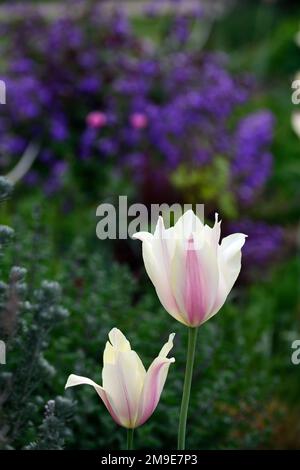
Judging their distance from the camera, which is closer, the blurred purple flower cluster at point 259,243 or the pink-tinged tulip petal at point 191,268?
the pink-tinged tulip petal at point 191,268

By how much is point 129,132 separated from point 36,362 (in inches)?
112

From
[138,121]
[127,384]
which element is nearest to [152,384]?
[127,384]

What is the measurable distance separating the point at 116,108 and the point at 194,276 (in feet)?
10.1

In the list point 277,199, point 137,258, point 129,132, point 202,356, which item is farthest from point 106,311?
point 277,199

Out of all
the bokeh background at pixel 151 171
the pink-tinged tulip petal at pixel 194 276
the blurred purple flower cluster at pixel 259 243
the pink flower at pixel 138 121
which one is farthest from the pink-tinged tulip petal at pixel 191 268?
the pink flower at pixel 138 121

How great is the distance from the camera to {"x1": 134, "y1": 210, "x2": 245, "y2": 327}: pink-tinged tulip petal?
118cm

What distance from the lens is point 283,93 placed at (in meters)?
6.45

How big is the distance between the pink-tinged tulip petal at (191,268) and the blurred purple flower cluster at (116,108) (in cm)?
275

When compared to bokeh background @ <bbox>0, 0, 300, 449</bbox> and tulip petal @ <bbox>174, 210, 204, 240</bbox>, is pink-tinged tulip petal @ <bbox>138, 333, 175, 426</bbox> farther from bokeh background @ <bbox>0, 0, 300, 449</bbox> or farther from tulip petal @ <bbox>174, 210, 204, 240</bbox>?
bokeh background @ <bbox>0, 0, 300, 449</bbox>

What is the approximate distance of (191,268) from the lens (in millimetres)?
1181

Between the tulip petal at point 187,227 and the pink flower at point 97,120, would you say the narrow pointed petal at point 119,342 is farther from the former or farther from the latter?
the pink flower at point 97,120

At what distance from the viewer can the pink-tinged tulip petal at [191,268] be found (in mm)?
1185

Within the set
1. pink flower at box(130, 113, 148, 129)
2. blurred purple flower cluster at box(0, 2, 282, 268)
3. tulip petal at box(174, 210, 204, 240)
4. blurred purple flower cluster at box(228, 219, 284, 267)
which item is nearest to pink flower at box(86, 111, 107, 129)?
blurred purple flower cluster at box(0, 2, 282, 268)
